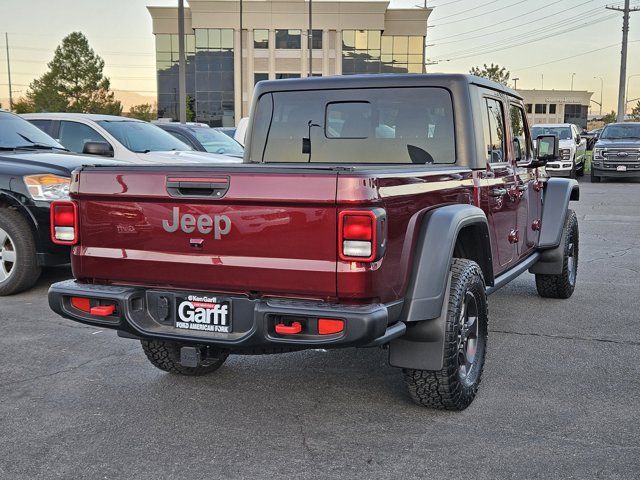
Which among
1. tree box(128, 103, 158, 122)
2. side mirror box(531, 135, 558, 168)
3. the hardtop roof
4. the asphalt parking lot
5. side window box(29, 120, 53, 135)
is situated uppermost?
tree box(128, 103, 158, 122)

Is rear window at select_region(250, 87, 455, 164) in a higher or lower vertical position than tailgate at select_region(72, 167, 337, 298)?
higher

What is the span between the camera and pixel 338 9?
63.4 meters

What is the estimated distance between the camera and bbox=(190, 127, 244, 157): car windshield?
14484 mm

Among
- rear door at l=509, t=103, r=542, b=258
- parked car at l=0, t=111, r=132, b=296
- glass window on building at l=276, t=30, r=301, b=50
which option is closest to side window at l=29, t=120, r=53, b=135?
parked car at l=0, t=111, r=132, b=296

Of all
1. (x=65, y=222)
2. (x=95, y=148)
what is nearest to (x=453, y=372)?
(x=65, y=222)

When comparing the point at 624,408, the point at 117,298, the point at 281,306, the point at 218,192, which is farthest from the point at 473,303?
the point at 117,298

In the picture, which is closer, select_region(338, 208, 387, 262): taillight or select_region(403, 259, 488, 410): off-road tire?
select_region(338, 208, 387, 262): taillight

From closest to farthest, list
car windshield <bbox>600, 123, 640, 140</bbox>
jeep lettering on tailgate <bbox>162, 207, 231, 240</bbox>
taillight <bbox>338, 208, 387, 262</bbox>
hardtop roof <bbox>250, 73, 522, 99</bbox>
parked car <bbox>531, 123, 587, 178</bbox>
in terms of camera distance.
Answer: taillight <bbox>338, 208, 387, 262</bbox>
jeep lettering on tailgate <bbox>162, 207, 231, 240</bbox>
hardtop roof <bbox>250, 73, 522, 99</bbox>
parked car <bbox>531, 123, 587, 178</bbox>
car windshield <bbox>600, 123, 640, 140</bbox>

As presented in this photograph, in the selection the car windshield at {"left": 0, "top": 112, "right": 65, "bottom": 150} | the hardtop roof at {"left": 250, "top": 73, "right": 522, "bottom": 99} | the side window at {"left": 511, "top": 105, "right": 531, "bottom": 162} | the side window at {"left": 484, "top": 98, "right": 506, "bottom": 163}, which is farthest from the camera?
the car windshield at {"left": 0, "top": 112, "right": 65, "bottom": 150}

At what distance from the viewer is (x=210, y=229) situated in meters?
3.56

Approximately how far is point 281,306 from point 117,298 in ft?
2.92

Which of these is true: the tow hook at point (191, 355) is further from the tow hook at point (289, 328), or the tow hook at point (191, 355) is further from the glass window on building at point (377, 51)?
the glass window on building at point (377, 51)

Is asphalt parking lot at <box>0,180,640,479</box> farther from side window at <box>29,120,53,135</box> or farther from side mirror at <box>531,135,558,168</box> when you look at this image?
side window at <box>29,120,53,135</box>

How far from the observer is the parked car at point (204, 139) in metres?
14.1
